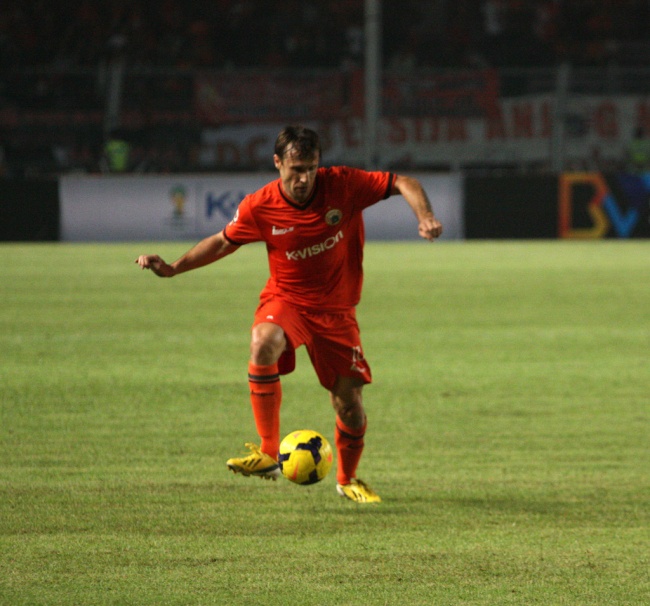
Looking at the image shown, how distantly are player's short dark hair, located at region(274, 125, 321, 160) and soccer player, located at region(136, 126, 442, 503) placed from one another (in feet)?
0.33

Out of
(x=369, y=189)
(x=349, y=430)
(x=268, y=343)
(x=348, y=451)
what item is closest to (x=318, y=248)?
(x=369, y=189)

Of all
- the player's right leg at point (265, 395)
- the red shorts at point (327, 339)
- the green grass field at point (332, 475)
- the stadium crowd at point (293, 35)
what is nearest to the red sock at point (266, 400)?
the player's right leg at point (265, 395)

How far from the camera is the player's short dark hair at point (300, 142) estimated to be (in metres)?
5.01

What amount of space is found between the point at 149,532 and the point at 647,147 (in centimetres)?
2365

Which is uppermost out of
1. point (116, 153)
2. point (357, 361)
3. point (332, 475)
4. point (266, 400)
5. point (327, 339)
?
point (327, 339)

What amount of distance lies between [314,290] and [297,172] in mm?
605

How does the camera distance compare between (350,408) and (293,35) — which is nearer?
(350,408)

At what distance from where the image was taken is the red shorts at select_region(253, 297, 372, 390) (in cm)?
533

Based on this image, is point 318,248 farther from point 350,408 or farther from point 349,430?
point 349,430

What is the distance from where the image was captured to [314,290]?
5426 mm

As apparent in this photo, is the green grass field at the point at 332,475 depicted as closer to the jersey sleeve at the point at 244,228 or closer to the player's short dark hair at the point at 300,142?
the jersey sleeve at the point at 244,228

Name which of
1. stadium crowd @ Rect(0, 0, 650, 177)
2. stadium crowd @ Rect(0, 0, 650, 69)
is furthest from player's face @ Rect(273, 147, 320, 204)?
stadium crowd @ Rect(0, 0, 650, 69)

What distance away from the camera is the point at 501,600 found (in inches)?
151

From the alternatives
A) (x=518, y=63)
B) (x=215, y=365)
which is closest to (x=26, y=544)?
(x=215, y=365)
